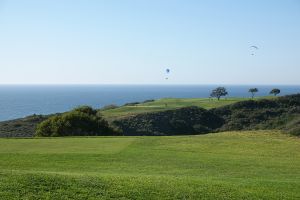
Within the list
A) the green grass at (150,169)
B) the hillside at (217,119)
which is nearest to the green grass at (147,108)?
the hillside at (217,119)

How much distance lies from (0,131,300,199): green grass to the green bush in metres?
14.6

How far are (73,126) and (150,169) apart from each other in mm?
28623

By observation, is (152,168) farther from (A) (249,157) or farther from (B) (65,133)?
(B) (65,133)

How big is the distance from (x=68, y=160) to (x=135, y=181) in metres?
8.20

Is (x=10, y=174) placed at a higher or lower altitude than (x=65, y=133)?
higher

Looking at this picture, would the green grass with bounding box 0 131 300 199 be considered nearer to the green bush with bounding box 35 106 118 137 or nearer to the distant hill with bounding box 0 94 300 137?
the green bush with bounding box 35 106 118 137

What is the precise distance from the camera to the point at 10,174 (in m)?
15.0

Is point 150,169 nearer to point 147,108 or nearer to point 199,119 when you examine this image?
point 199,119

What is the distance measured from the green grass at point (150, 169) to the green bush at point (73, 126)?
47.8 ft

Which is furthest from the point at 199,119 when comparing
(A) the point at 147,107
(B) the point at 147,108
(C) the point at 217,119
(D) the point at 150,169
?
(D) the point at 150,169

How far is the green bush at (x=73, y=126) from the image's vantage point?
1863 inches

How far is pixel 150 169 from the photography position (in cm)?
2105

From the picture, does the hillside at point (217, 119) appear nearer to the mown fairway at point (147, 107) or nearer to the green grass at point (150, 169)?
the mown fairway at point (147, 107)

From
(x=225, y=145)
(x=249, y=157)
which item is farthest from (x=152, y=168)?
(x=225, y=145)
